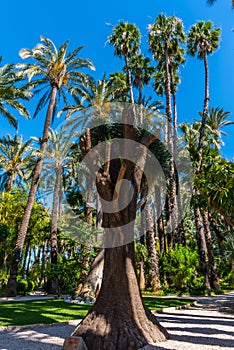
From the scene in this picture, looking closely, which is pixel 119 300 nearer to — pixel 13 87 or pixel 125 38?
pixel 13 87

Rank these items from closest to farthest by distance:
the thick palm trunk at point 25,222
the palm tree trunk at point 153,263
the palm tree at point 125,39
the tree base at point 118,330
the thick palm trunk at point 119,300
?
1. the tree base at point 118,330
2. the thick palm trunk at point 119,300
3. the thick palm trunk at point 25,222
4. the palm tree trunk at point 153,263
5. the palm tree at point 125,39

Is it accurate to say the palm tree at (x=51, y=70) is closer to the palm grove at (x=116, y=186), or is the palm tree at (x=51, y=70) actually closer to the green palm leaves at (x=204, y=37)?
the palm grove at (x=116, y=186)

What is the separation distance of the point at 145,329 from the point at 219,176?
9.39 m

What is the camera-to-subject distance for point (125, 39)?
2697 cm

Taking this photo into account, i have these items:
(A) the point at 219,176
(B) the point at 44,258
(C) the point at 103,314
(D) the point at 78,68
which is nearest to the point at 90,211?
(A) the point at 219,176

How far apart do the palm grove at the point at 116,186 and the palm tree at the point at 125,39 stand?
88 millimetres

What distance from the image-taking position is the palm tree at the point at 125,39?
26969 millimetres

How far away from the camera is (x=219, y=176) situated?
1388 centimetres

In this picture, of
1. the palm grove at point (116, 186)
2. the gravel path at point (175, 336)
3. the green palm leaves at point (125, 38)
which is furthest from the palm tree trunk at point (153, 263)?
the green palm leaves at point (125, 38)

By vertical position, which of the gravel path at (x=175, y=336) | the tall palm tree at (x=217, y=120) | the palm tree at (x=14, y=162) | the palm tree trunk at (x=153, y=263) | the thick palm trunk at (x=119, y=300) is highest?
the tall palm tree at (x=217, y=120)

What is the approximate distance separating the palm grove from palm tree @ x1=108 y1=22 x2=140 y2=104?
0.09 meters

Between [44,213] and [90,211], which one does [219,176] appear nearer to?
[90,211]

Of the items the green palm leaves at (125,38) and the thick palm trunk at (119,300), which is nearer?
the thick palm trunk at (119,300)

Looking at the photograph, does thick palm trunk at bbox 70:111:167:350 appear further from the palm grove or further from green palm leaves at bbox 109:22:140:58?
green palm leaves at bbox 109:22:140:58
